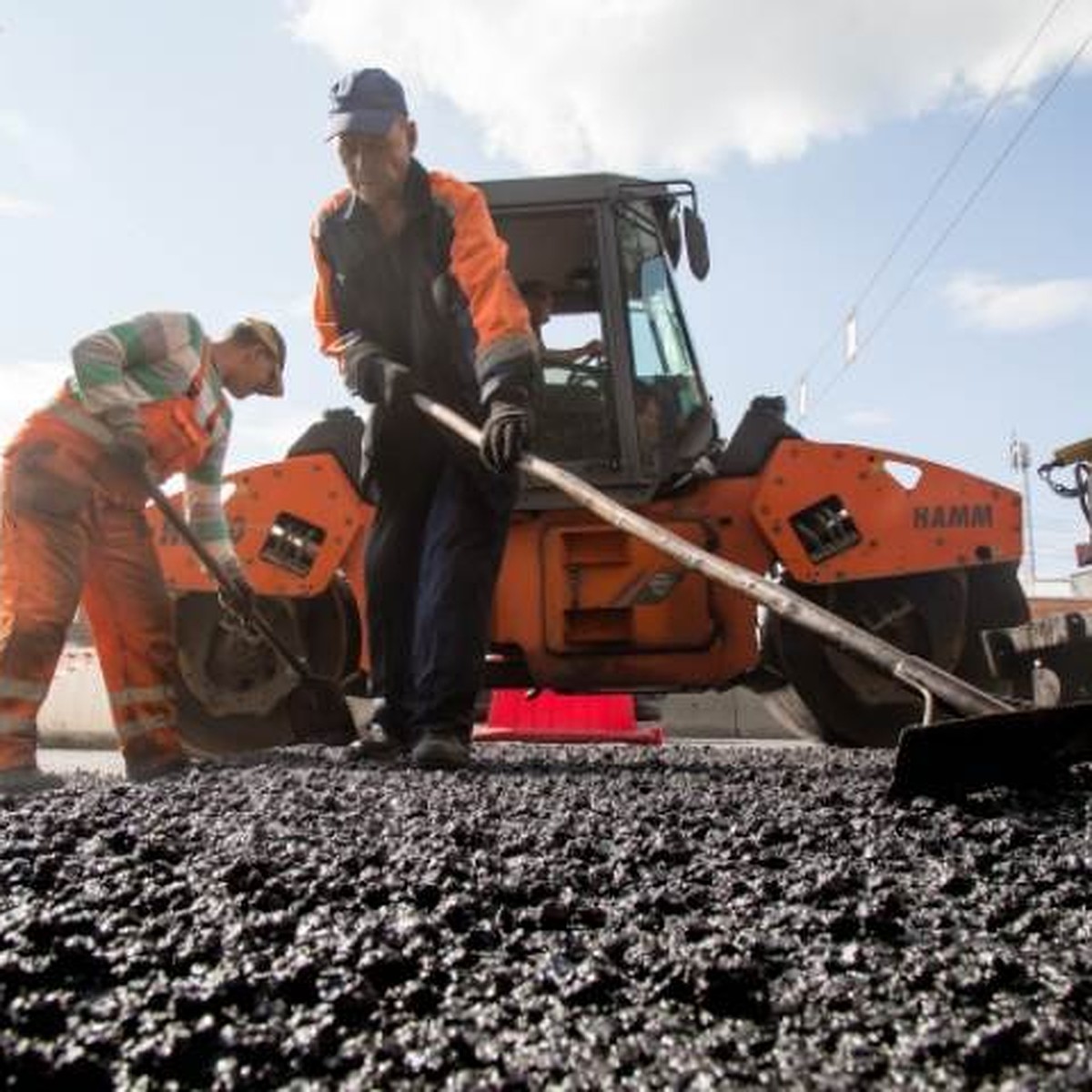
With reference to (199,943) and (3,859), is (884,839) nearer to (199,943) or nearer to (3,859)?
(199,943)

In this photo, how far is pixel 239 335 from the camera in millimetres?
3816

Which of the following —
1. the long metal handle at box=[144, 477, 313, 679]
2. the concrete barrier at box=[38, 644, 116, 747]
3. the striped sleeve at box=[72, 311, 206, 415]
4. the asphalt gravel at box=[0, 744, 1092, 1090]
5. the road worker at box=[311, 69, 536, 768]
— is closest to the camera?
the asphalt gravel at box=[0, 744, 1092, 1090]

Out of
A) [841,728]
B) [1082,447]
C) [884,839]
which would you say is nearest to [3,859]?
[884,839]

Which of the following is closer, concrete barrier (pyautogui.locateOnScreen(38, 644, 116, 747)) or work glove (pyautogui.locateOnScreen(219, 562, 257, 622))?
work glove (pyautogui.locateOnScreen(219, 562, 257, 622))

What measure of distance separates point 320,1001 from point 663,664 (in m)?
3.30

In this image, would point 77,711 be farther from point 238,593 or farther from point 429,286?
point 429,286

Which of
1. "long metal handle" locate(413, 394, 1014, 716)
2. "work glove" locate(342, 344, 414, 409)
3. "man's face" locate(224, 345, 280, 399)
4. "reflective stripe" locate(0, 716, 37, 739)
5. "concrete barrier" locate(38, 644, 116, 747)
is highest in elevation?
"man's face" locate(224, 345, 280, 399)

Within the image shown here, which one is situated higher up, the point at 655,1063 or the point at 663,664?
the point at 663,664

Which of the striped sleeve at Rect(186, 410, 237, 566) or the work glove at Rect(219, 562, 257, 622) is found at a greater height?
the striped sleeve at Rect(186, 410, 237, 566)

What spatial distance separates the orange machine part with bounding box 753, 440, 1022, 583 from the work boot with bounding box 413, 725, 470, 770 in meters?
1.86

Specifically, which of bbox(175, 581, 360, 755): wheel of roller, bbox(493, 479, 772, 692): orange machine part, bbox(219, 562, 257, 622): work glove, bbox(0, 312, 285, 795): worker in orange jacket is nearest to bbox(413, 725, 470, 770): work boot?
bbox(0, 312, 285, 795): worker in orange jacket

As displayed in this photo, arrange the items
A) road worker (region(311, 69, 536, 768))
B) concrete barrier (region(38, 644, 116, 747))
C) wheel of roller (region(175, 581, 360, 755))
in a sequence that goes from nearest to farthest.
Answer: road worker (region(311, 69, 536, 768)) < wheel of roller (region(175, 581, 360, 755)) < concrete barrier (region(38, 644, 116, 747))

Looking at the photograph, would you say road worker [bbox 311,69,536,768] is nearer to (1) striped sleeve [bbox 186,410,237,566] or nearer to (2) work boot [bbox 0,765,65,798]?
(1) striped sleeve [bbox 186,410,237,566]

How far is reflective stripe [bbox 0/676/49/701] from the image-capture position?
322 cm
